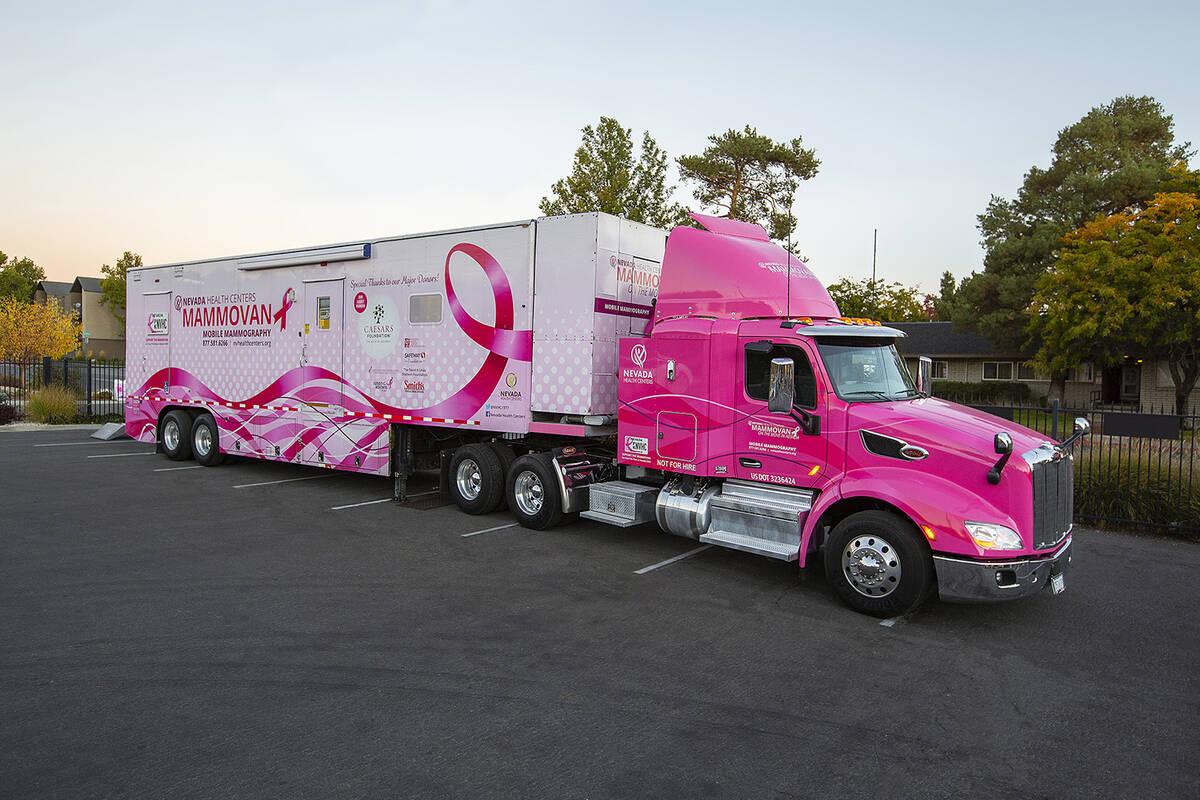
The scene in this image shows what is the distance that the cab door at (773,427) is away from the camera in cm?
688

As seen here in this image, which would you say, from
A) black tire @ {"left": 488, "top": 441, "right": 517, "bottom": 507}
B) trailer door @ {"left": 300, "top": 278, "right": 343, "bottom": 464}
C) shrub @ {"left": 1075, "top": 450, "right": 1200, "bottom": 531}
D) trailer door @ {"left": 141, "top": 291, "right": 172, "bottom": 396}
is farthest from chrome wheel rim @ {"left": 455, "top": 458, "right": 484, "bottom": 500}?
shrub @ {"left": 1075, "top": 450, "right": 1200, "bottom": 531}

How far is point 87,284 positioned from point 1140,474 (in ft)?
283

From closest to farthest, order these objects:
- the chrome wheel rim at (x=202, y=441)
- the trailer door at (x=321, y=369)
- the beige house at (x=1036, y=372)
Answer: the trailer door at (x=321, y=369) < the chrome wheel rim at (x=202, y=441) < the beige house at (x=1036, y=372)

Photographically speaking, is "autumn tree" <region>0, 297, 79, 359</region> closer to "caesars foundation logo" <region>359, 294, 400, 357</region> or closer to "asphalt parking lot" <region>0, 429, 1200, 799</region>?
"caesars foundation logo" <region>359, 294, 400, 357</region>

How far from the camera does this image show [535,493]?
30.8 feet

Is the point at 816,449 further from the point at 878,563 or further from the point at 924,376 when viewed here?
the point at 924,376

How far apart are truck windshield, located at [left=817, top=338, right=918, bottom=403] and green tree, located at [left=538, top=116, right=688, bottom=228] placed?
18.9 metres

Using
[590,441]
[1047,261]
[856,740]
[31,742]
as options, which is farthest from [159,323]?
[1047,261]

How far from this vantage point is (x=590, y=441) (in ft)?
31.4

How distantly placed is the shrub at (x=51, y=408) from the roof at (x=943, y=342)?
37.5 m

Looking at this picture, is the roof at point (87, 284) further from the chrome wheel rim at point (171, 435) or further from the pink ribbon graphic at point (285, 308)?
the pink ribbon graphic at point (285, 308)

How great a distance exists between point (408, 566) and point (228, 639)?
2.22 meters

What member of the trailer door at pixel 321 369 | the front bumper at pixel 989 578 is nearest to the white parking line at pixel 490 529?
the trailer door at pixel 321 369

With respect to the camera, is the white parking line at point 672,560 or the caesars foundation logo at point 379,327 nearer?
the white parking line at point 672,560
